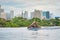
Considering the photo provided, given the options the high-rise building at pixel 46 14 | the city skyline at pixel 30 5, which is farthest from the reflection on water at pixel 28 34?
the city skyline at pixel 30 5

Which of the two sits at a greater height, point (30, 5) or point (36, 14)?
point (30, 5)

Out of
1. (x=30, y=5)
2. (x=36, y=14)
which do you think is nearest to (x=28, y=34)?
(x=36, y=14)

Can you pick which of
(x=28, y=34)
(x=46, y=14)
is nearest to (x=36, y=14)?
(x=46, y=14)

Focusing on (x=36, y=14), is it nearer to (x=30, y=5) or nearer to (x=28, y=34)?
(x=30, y=5)

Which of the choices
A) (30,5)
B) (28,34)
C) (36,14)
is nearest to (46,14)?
(36,14)

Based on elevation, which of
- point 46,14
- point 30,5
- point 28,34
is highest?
point 30,5
